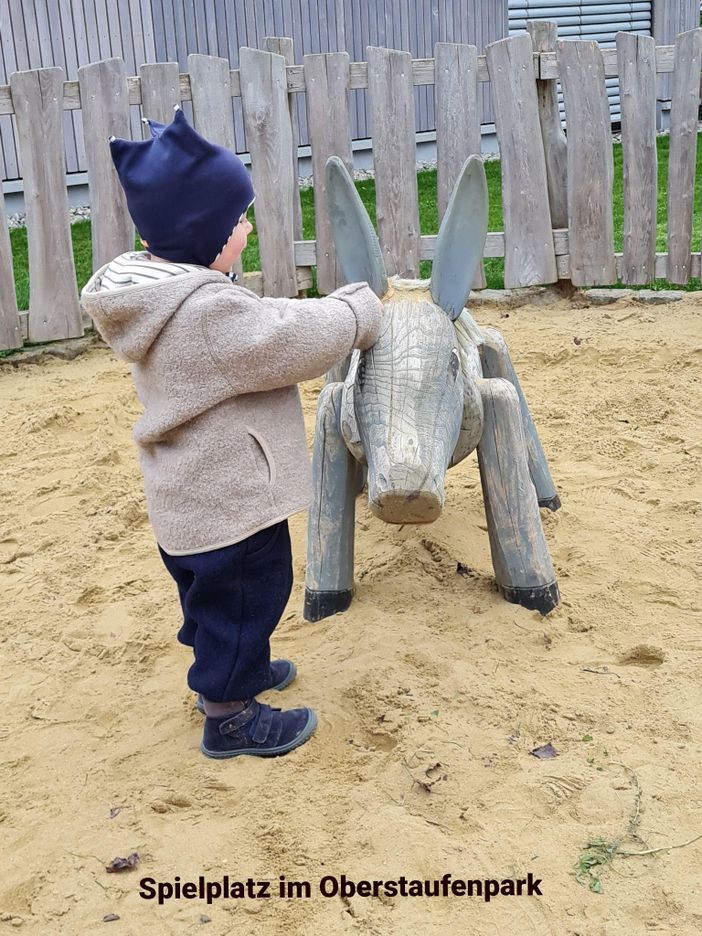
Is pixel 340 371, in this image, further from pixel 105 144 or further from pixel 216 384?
pixel 105 144

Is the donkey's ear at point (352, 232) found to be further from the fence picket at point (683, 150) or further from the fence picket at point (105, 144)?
the fence picket at point (683, 150)

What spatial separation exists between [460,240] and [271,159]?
402cm

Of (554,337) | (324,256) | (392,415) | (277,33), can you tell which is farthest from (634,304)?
(277,33)

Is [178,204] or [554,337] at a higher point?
[178,204]

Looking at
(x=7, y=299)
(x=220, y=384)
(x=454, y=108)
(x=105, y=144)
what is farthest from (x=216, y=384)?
(x=454, y=108)

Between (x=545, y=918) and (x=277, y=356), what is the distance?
1391 millimetres

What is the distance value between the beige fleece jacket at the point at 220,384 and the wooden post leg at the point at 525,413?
1268mm

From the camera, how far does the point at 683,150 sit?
6676 millimetres

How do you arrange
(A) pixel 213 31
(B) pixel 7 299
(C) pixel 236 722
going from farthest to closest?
1. (A) pixel 213 31
2. (B) pixel 7 299
3. (C) pixel 236 722

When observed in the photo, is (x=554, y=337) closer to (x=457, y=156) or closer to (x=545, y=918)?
(x=457, y=156)

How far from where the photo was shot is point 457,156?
6859mm

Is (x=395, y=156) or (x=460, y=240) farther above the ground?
(x=395, y=156)

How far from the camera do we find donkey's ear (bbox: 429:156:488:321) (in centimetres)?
296

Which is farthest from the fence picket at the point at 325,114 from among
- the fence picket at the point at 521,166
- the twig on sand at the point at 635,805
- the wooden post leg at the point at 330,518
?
the twig on sand at the point at 635,805
